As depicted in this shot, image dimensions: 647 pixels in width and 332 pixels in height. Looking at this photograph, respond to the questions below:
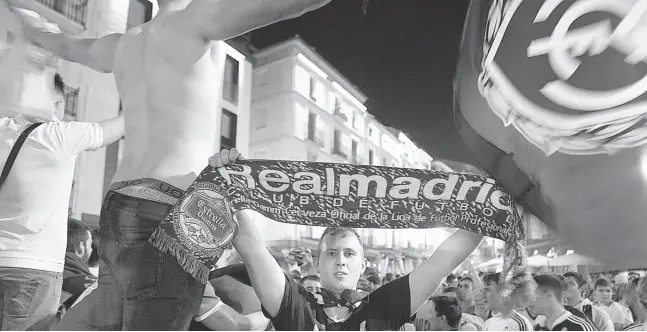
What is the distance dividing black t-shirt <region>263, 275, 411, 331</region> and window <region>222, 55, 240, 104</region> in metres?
0.53

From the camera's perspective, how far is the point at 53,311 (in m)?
1.54

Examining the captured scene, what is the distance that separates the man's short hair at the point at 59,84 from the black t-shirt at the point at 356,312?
820 mm

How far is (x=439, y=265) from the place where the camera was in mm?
1520

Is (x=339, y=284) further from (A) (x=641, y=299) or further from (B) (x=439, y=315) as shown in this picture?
(A) (x=641, y=299)

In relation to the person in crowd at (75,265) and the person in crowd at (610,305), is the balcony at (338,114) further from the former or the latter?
the person in crowd at (610,305)

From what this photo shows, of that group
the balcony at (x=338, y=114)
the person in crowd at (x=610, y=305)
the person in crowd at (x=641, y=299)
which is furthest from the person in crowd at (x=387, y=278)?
the person in crowd at (x=641, y=299)

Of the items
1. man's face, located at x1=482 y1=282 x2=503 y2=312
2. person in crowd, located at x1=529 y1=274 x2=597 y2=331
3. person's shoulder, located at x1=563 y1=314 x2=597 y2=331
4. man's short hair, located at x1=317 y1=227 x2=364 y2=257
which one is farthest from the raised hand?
person's shoulder, located at x1=563 y1=314 x2=597 y2=331

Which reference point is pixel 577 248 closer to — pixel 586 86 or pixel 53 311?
pixel 586 86

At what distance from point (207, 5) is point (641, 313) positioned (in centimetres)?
160

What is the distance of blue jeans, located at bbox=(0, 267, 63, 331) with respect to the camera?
1.51 metres

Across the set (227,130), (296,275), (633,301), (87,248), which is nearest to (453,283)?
(296,275)

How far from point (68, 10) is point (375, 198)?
101cm

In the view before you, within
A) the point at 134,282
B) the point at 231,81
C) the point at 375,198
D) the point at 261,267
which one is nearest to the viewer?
the point at 134,282

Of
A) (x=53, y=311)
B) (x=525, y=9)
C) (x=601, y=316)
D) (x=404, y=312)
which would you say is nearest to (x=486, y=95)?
(x=525, y=9)
